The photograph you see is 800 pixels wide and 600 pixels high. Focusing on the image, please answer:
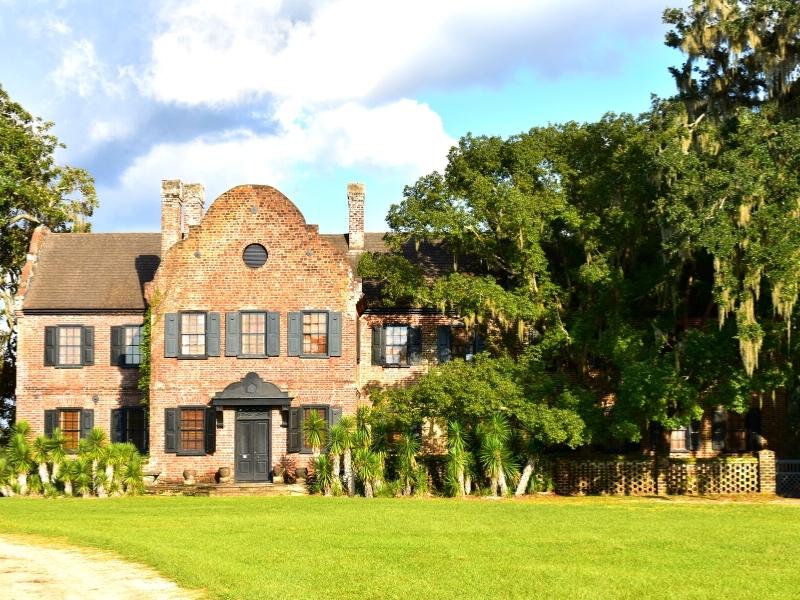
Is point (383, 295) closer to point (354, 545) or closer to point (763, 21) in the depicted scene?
point (763, 21)

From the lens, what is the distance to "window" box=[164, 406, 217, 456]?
3128cm

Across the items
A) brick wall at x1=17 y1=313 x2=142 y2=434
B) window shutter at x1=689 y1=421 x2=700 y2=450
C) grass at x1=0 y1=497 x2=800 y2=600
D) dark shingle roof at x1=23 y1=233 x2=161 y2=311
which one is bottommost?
grass at x1=0 y1=497 x2=800 y2=600

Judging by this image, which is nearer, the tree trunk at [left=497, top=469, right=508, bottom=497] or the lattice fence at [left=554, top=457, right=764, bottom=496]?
the tree trunk at [left=497, top=469, right=508, bottom=497]

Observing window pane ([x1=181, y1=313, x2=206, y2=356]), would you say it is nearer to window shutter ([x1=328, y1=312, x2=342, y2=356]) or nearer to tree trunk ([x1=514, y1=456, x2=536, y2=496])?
window shutter ([x1=328, y1=312, x2=342, y2=356])

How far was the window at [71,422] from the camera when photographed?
33938mm

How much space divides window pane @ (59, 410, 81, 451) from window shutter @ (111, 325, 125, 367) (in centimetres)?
205

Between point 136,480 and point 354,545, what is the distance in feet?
45.0

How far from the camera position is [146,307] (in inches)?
1339

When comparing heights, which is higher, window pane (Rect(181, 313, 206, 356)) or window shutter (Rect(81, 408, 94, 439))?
window pane (Rect(181, 313, 206, 356))

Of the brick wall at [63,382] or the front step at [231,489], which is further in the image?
the brick wall at [63,382]

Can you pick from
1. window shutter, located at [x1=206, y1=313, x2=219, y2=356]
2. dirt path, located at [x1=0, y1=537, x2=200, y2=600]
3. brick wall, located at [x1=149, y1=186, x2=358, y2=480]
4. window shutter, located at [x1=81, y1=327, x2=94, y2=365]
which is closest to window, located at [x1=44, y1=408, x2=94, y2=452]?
window shutter, located at [x1=81, y1=327, x2=94, y2=365]

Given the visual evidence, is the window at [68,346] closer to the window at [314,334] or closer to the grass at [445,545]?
the window at [314,334]

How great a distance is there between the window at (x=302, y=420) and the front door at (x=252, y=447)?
2.30 feet

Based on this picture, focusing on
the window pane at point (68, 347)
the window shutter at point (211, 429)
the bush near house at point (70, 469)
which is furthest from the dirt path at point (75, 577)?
the window pane at point (68, 347)
